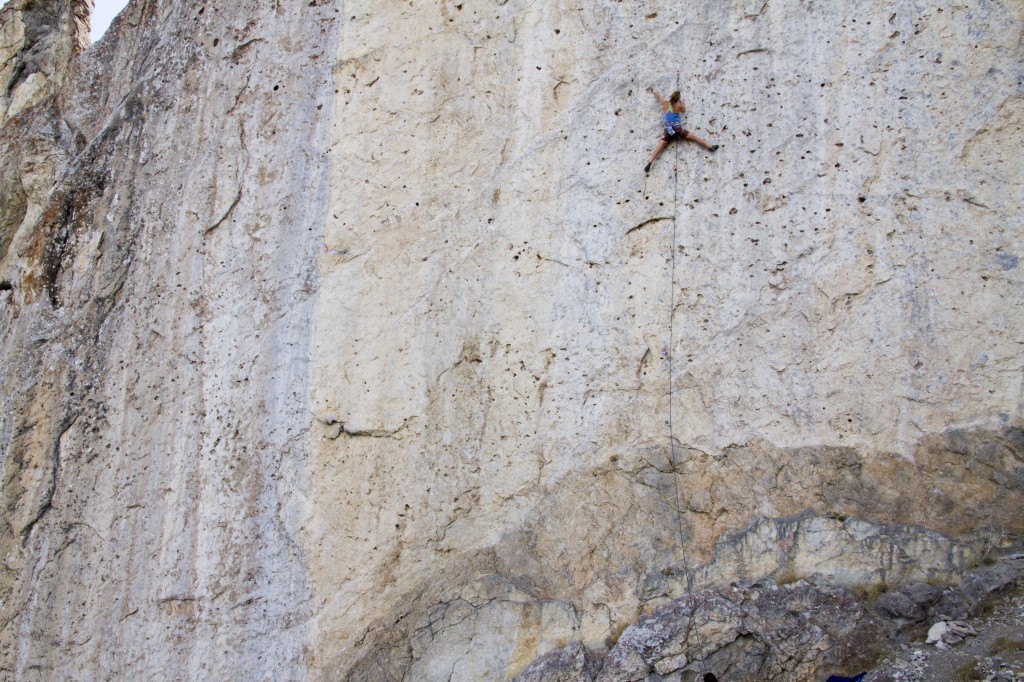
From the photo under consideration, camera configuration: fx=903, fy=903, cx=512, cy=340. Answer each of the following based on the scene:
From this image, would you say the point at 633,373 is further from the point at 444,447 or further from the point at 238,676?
the point at 238,676

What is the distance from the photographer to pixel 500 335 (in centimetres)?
500

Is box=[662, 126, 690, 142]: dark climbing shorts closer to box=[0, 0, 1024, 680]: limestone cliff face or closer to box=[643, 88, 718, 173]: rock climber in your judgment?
box=[643, 88, 718, 173]: rock climber

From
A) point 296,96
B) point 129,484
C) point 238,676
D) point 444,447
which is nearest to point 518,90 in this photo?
point 296,96

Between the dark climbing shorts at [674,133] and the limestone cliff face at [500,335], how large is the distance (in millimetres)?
157

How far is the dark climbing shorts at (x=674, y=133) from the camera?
198 inches

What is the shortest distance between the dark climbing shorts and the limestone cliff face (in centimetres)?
16

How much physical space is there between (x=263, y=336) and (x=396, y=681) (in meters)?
1.99

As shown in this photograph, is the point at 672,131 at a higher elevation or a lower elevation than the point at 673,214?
higher

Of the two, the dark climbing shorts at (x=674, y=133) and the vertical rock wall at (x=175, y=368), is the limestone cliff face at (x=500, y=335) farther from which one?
the dark climbing shorts at (x=674, y=133)

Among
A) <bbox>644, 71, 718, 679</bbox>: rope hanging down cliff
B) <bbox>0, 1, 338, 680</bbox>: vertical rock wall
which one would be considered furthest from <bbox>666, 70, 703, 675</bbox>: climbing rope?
<bbox>0, 1, 338, 680</bbox>: vertical rock wall

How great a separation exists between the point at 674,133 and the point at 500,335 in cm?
149

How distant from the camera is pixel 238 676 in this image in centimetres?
470

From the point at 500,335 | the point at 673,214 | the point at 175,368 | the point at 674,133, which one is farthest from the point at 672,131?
the point at 175,368

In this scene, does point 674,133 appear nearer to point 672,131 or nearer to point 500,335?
point 672,131
